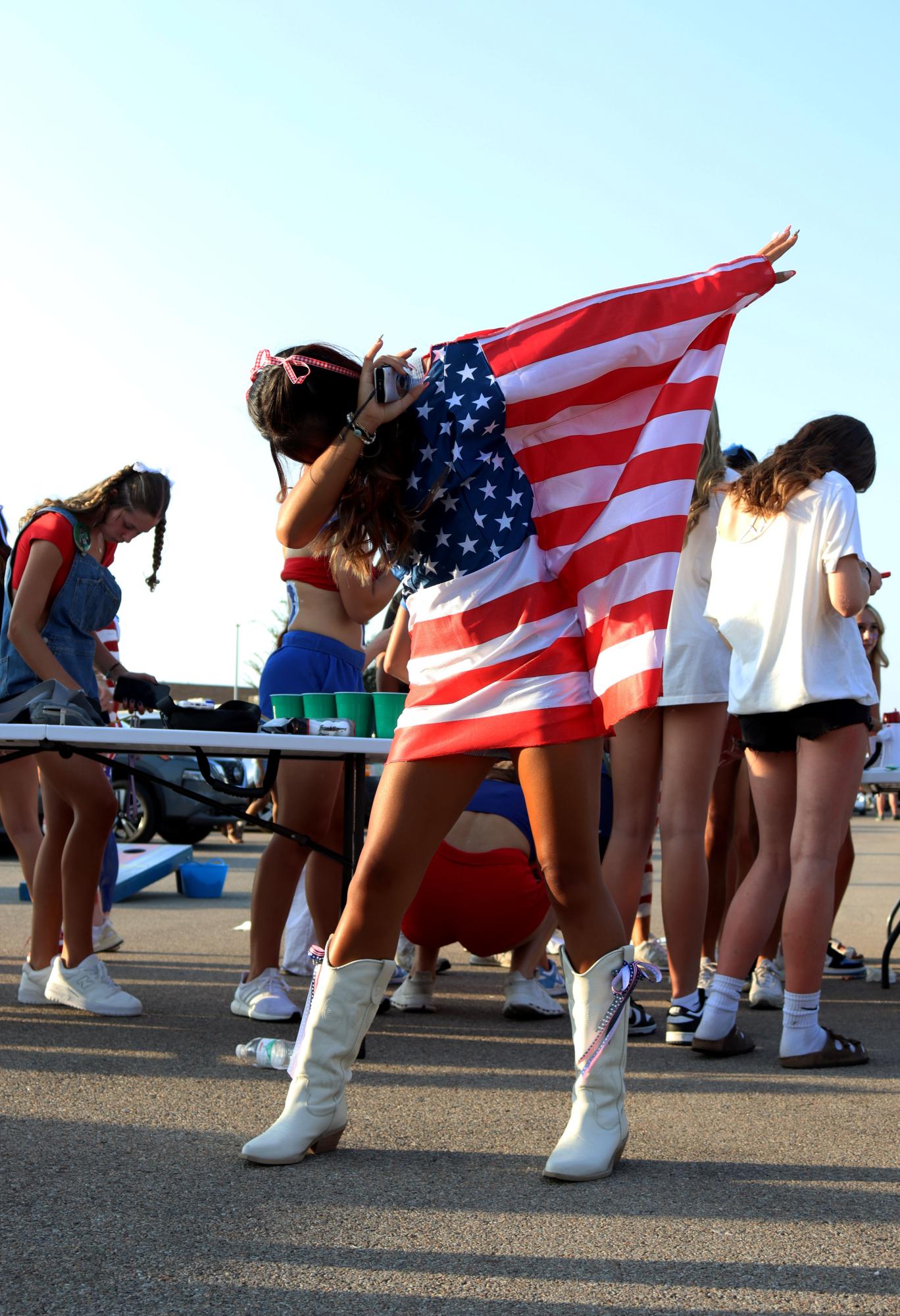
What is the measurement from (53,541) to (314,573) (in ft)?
3.03

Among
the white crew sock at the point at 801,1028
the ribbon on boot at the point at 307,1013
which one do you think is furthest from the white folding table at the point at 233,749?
the white crew sock at the point at 801,1028

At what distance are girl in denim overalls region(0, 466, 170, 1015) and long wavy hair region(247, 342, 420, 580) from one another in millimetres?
1834

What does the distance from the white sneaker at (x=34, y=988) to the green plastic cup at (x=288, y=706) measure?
4.46 ft

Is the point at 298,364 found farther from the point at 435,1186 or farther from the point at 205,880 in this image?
the point at 205,880

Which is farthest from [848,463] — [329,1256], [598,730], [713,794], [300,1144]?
[329,1256]

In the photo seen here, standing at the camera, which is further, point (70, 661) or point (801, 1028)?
point (70, 661)

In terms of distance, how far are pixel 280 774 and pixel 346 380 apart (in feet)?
6.55

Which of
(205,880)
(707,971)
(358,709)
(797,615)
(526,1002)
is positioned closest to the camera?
(358,709)

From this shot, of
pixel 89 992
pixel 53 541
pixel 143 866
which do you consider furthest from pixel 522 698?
pixel 143 866

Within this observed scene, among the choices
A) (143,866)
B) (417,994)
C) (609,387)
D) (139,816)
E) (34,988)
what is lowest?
(139,816)

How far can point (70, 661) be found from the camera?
4.61 metres

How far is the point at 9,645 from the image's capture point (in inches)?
177

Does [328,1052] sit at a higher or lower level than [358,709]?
lower

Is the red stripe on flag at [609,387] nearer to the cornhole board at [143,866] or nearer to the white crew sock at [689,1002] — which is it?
the white crew sock at [689,1002]
